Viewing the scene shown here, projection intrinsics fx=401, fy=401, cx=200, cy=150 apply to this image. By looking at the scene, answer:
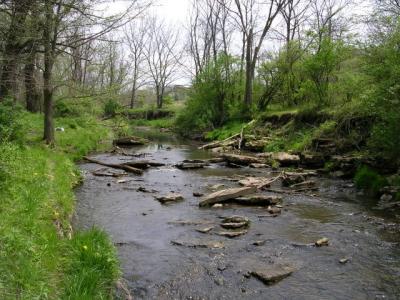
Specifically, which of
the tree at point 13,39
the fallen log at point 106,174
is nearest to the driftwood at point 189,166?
the fallen log at point 106,174

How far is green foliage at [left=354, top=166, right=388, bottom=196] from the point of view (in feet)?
41.1

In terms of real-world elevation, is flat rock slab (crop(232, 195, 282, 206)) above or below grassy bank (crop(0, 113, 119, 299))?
below

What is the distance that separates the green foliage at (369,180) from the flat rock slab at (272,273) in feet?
21.9

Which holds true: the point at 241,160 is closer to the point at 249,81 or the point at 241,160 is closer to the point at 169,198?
the point at 169,198

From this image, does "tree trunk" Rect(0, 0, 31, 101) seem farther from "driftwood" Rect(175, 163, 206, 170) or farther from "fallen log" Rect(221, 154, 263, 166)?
"fallen log" Rect(221, 154, 263, 166)

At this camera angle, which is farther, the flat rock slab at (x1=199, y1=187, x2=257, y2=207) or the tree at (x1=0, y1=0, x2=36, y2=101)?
the flat rock slab at (x1=199, y1=187, x2=257, y2=207)

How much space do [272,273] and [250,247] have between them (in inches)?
53.2

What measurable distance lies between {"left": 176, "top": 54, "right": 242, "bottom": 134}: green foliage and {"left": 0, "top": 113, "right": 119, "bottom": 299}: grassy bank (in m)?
24.8

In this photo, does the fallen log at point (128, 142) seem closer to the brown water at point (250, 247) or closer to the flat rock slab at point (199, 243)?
the brown water at point (250, 247)

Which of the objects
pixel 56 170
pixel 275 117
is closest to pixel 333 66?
pixel 275 117

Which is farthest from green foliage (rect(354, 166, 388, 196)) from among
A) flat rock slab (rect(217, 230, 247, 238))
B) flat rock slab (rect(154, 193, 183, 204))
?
flat rock slab (rect(154, 193, 183, 204))

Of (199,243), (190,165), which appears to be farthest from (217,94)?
(199,243)

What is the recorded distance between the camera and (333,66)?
21594 millimetres

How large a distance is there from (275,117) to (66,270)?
22388 mm
